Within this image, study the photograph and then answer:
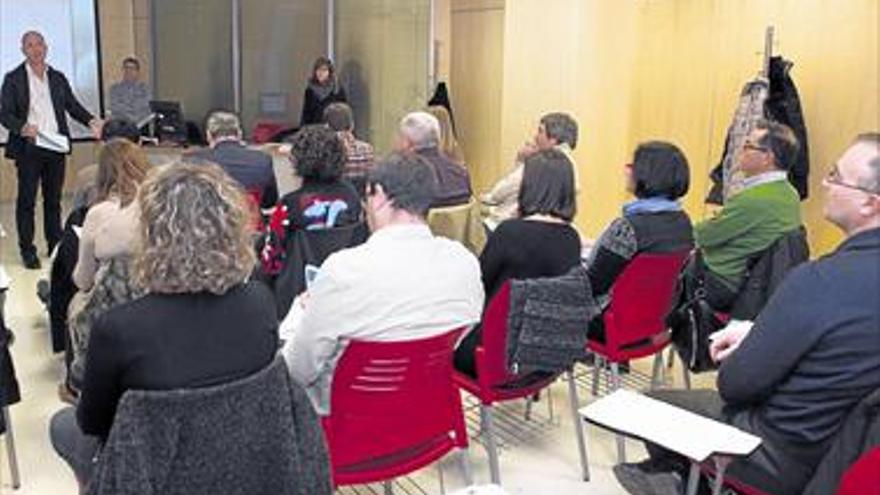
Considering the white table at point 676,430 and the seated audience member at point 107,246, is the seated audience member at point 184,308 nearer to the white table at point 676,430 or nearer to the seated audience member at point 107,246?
the seated audience member at point 107,246

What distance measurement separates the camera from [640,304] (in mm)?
3096

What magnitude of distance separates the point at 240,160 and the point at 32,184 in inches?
Answer: 87.4

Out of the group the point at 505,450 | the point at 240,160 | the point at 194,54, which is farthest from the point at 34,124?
the point at 505,450

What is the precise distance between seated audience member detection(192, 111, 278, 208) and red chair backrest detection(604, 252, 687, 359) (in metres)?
1.93

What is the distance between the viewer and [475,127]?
7.59m

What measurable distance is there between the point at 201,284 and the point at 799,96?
4.04 meters

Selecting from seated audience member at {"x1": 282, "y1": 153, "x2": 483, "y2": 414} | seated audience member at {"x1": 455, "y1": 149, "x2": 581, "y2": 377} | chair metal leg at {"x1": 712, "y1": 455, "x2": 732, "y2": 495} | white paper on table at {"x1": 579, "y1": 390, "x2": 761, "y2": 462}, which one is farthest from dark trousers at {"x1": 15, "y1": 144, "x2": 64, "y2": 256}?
chair metal leg at {"x1": 712, "y1": 455, "x2": 732, "y2": 495}

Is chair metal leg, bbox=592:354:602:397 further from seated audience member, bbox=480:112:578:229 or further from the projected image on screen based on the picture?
the projected image on screen

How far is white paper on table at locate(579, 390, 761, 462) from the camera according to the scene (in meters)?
1.75

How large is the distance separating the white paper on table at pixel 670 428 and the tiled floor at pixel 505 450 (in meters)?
1.15

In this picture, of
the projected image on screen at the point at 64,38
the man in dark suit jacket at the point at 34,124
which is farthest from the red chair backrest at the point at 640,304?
the projected image on screen at the point at 64,38

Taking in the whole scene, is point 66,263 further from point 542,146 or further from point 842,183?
point 842,183

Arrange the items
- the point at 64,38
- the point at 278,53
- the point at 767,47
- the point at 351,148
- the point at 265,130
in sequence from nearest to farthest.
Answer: the point at 351,148 → the point at 767,47 → the point at 265,130 → the point at 64,38 → the point at 278,53

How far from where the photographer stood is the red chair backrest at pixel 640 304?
3.03 m
